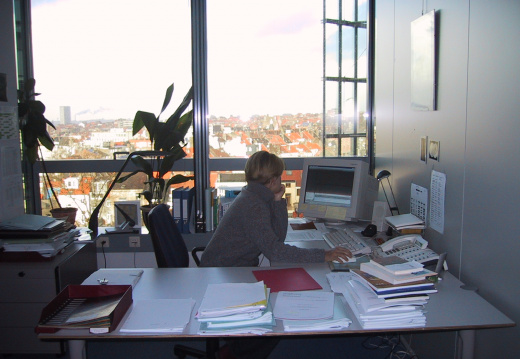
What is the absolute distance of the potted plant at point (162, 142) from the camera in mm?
3916

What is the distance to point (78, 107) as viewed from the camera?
13.8ft

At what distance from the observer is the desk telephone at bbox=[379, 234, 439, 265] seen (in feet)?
7.77

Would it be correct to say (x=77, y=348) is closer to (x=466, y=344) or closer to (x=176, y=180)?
(x=466, y=344)

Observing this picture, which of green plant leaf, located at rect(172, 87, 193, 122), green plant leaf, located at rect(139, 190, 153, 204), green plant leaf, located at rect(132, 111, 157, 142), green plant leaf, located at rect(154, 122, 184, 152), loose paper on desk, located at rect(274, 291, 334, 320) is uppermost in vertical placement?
green plant leaf, located at rect(172, 87, 193, 122)

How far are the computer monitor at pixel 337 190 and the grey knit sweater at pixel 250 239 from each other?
85 cm

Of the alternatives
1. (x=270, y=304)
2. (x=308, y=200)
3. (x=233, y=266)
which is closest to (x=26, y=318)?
(x=233, y=266)

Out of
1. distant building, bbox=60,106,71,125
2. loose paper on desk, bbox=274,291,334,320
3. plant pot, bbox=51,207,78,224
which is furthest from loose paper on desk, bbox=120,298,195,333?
distant building, bbox=60,106,71,125

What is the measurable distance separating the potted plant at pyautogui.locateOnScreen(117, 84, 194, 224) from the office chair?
44.1 inches

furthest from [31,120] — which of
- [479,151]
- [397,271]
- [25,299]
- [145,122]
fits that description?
[479,151]

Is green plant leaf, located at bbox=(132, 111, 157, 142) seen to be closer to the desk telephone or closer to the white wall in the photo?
the white wall

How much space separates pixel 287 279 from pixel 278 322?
47 centimetres

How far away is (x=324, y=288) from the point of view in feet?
7.26

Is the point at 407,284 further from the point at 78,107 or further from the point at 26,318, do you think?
the point at 78,107

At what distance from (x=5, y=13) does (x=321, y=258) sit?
9.14 ft
